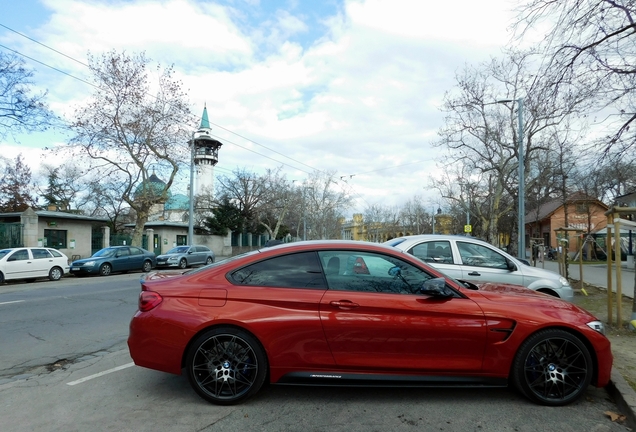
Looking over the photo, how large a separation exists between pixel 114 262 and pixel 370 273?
20072 millimetres

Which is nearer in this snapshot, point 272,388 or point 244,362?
point 244,362

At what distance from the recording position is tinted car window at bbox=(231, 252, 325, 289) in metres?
4.18

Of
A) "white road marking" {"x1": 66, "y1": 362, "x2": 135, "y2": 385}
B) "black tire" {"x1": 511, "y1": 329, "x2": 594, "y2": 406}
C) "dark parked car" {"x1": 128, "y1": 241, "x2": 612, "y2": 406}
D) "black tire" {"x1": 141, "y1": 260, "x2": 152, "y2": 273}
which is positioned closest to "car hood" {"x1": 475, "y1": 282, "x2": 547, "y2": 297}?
"dark parked car" {"x1": 128, "y1": 241, "x2": 612, "y2": 406}

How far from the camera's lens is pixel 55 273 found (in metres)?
18.4

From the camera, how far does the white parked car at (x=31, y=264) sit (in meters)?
16.6

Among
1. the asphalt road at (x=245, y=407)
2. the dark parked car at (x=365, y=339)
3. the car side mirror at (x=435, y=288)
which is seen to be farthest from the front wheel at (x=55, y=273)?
the car side mirror at (x=435, y=288)

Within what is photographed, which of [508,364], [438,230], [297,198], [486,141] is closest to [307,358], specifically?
[508,364]

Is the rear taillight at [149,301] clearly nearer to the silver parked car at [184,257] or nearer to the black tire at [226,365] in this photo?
the black tire at [226,365]

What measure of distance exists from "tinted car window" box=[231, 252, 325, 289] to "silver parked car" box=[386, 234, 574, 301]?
3795mm

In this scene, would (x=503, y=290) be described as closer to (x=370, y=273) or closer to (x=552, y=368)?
(x=552, y=368)

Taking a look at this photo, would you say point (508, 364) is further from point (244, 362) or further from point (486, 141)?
point (486, 141)

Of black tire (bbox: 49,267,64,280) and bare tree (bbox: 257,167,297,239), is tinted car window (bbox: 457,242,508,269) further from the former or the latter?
bare tree (bbox: 257,167,297,239)

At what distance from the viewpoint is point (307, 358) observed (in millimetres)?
3949

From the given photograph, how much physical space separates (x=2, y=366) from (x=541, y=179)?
26232 millimetres
